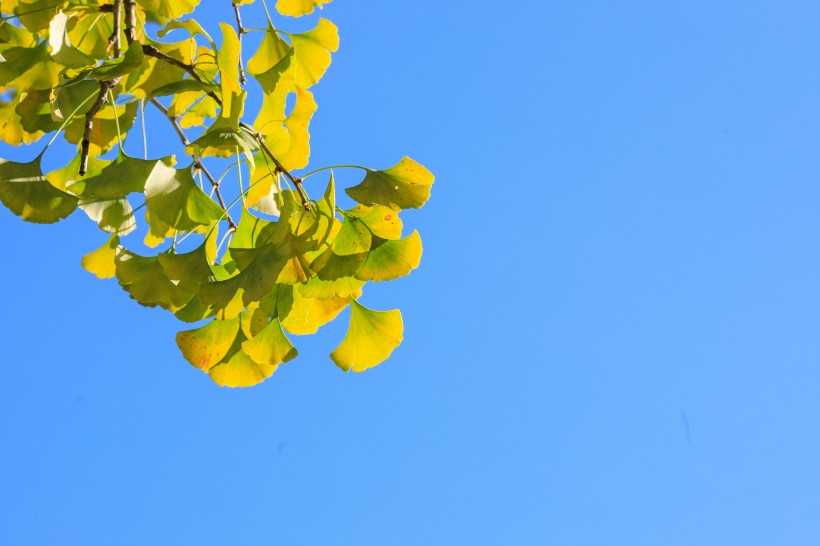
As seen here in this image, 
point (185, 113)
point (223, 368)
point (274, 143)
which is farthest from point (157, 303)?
point (185, 113)

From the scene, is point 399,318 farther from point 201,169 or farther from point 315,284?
point 201,169

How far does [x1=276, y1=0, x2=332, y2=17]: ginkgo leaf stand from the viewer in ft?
3.13

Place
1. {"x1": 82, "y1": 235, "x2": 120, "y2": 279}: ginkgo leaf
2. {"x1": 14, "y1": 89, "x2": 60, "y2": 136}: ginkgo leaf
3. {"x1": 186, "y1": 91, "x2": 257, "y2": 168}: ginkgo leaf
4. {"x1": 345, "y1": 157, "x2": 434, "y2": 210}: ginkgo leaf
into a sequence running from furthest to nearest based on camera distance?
1. {"x1": 82, "y1": 235, "x2": 120, "y2": 279}: ginkgo leaf
2. {"x1": 14, "y1": 89, "x2": 60, "y2": 136}: ginkgo leaf
3. {"x1": 345, "y1": 157, "x2": 434, "y2": 210}: ginkgo leaf
4. {"x1": 186, "y1": 91, "x2": 257, "y2": 168}: ginkgo leaf

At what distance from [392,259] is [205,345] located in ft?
0.71

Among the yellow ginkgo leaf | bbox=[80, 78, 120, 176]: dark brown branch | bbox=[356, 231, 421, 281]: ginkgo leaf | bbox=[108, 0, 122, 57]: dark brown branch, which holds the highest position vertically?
bbox=[108, 0, 122, 57]: dark brown branch

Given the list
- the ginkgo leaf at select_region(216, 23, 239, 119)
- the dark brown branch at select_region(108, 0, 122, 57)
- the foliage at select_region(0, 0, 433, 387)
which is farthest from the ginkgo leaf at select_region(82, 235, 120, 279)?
the ginkgo leaf at select_region(216, 23, 239, 119)

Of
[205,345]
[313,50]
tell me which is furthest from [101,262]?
[313,50]

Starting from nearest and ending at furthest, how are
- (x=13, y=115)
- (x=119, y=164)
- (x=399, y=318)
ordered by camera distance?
(x=119, y=164) → (x=399, y=318) → (x=13, y=115)

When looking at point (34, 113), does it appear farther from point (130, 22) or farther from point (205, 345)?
point (205, 345)

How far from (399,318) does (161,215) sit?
0.92 ft

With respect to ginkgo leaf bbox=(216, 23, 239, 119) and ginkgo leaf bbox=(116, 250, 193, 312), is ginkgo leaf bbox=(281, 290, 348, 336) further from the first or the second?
ginkgo leaf bbox=(216, 23, 239, 119)

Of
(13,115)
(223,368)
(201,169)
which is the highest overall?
(13,115)

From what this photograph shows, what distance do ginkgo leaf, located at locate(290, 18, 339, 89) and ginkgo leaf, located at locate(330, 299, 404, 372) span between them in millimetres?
290

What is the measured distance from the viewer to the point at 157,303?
0.84 m
